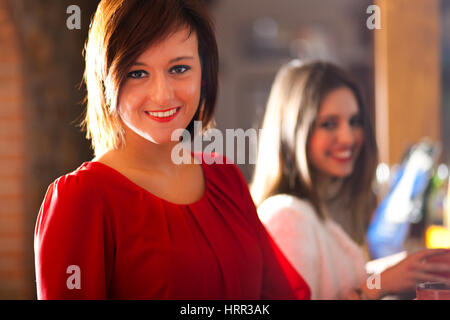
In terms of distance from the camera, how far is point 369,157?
0.79 metres

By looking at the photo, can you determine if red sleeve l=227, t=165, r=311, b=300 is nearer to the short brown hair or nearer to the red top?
the red top

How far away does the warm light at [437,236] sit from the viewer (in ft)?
2.94

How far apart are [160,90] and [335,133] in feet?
1.13

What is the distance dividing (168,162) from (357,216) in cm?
39

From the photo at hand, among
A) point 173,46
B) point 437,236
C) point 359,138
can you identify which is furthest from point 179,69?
point 437,236

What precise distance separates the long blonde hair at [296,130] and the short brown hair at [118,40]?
25cm

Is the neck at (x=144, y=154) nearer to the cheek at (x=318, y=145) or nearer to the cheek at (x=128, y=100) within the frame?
the cheek at (x=128, y=100)

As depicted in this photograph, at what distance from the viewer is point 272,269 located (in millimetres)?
606

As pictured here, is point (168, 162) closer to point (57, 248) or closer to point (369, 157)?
point (57, 248)

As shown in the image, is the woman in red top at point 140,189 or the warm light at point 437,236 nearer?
the woman in red top at point 140,189

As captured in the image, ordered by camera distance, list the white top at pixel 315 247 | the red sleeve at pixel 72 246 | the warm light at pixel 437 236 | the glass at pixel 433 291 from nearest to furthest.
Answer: the red sleeve at pixel 72 246 → the glass at pixel 433 291 → the white top at pixel 315 247 → the warm light at pixel 437 236

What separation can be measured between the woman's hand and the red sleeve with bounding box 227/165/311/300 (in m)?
0.11

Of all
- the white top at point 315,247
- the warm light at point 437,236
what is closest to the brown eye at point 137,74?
the white top at point 315,247

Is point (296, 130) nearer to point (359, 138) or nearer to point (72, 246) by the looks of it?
point (359, 138)
